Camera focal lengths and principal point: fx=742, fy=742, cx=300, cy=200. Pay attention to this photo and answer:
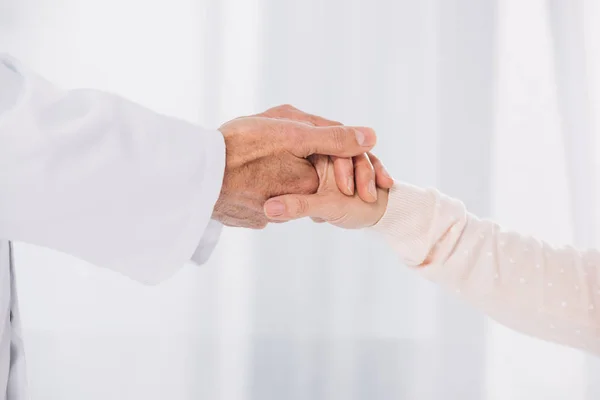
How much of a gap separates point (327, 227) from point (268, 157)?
2.84ft

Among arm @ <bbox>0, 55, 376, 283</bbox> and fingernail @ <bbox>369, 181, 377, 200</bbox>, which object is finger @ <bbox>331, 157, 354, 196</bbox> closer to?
fingernail @ <bbox>369, 181, 377, 200</bbox>

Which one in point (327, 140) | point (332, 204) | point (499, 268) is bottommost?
point (499, 268)

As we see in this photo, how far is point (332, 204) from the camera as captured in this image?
1.28 meters

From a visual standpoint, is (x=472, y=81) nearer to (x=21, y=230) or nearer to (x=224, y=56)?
(x=224, y=56)

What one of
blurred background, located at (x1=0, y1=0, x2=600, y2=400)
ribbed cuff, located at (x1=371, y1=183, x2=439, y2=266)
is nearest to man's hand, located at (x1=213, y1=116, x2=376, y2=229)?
ribbed cuff, located at (x1=371, y1=183, x2=439, y2=266)

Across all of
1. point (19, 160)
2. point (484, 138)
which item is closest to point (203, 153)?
point (19, 160)

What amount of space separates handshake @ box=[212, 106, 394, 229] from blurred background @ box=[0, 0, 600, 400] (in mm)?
749

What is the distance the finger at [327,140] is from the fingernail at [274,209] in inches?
3.9

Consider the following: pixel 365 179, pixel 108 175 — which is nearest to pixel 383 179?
pixel 365 179

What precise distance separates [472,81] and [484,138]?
173mm

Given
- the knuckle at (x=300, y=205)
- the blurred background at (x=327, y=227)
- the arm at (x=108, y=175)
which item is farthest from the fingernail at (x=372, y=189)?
the blurred background at (x=327, y=227)

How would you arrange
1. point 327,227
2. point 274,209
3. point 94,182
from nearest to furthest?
point 94,182
point 274,209
point 327,227

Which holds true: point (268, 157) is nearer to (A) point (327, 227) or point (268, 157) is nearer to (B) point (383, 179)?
(B) point (383, 179)

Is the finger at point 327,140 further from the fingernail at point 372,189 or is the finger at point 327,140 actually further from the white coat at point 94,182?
the white coat at point 94,182
